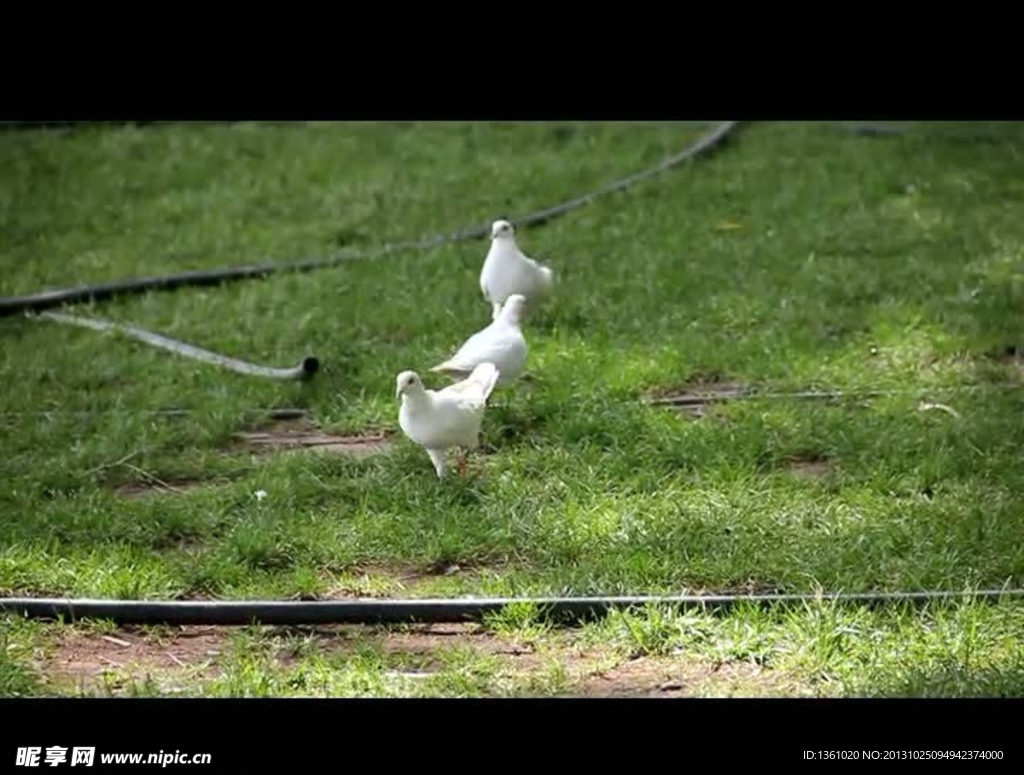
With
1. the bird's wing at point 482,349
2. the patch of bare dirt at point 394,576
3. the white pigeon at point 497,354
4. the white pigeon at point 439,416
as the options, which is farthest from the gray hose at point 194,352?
the patch of bare dirt at point 394,576

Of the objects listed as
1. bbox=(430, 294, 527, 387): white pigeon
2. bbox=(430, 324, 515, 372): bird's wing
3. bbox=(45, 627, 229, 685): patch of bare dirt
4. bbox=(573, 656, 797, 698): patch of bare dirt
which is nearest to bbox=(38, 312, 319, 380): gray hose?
bbox=(430, 294, 527, 387): white pigeon

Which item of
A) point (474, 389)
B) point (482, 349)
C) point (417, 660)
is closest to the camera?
point (417, 660)

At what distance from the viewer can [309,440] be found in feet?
20.2

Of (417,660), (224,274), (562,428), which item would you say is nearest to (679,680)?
(417,660)

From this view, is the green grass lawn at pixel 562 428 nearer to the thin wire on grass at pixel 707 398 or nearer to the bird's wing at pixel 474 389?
the thin wire on grass at pixel 707 398

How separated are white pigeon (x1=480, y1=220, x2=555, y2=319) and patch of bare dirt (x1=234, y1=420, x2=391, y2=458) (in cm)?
98

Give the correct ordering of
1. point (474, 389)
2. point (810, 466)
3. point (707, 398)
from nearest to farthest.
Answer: point (474, 389) < point (810, 466) < point (707, 398)

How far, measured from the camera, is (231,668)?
14.1 feet

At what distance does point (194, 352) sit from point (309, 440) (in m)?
1.10

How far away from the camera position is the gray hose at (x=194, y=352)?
21.7ft

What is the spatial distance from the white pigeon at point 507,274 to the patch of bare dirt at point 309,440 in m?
0.98

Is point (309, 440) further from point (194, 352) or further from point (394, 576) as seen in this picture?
point (394, 576)
